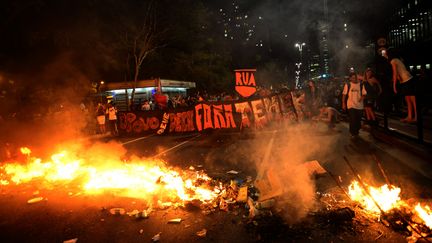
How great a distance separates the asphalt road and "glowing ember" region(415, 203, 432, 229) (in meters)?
0.36

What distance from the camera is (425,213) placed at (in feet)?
12.3

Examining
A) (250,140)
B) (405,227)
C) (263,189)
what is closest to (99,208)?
(263,189)

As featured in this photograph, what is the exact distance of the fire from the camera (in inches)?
218

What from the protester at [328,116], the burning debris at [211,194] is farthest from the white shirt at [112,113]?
the protester at [328,116]

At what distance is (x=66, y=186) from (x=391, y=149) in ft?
24.0

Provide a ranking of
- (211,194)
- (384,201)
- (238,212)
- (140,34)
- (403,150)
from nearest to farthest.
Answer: (384,201)
(238,212)
(211,194)
(403,150)
(140,34)

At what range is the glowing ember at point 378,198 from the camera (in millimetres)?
4125

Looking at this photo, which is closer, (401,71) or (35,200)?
(35,200)

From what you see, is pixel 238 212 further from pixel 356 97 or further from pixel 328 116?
pixel 328 116

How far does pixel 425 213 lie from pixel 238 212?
7.48 ft

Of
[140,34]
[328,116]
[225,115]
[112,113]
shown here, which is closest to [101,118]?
[112,113]

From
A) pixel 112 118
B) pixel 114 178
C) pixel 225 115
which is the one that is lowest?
pixel 114 178

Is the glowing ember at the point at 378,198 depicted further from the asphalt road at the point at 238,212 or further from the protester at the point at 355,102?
the protester at the point at 355,102

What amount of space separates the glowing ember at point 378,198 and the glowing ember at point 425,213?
238 millimetres
